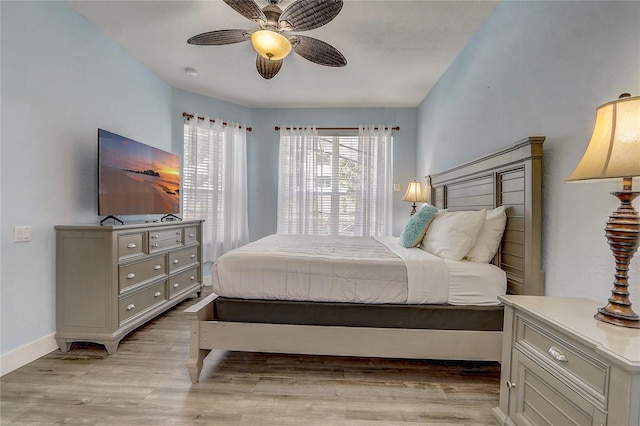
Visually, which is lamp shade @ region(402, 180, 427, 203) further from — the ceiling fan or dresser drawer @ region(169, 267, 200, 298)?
dresser drawer @ region(169, 267, 200, 298)

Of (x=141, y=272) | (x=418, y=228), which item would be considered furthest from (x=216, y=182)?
(x=418, y=228)

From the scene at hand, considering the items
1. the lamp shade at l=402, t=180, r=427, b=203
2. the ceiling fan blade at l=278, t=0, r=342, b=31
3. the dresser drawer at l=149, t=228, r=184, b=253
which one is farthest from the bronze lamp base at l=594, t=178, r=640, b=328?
the dresser drawer at l=149, t=228, r=184, b=253

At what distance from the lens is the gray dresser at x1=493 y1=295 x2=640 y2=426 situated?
2.65 feet

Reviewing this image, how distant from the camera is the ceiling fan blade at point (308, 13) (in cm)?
175

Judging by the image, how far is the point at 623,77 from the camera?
1.22 m

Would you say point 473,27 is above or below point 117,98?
above

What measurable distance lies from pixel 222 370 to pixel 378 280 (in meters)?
1.17

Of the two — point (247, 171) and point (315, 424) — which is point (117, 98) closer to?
point (247, 171)

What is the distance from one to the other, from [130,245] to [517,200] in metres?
2.81

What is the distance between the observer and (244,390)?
1671mm

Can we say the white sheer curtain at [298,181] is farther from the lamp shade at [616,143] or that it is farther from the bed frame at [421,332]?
the lamp shade at [616,143]

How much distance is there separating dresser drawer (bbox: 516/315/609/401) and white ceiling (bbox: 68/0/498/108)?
7.43 feet

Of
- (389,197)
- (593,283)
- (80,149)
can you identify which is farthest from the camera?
(389,197)

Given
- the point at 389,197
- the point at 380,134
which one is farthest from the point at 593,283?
the point at 380,134
